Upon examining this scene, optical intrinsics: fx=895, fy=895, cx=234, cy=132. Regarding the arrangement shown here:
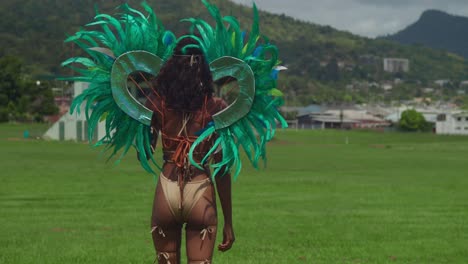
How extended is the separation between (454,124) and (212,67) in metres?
151

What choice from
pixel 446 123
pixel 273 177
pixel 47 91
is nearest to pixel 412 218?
pixel 273 177

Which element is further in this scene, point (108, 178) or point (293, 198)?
point (108, 178)

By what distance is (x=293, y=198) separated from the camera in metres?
21.7

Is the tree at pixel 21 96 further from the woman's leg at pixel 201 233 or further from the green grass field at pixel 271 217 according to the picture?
the woman's leg at pixel 201 233

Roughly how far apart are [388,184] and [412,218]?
10349 mm

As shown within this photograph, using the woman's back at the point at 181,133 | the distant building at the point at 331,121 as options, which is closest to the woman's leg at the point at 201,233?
the woman's back at the point at 181,133

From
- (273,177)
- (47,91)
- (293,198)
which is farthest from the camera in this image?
(47,91)

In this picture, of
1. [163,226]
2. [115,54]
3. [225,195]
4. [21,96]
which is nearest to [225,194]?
[225,195]

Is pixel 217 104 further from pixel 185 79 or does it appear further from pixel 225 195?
pixel 225 195

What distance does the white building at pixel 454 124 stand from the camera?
152250mm

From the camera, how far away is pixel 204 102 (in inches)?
274

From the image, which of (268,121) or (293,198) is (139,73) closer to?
(268,121)

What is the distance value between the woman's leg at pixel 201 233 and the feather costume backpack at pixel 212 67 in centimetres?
38

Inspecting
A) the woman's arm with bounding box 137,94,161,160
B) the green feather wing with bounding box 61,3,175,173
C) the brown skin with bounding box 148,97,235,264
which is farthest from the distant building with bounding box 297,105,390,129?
the brown skin with bounding box 148,97,235,264
